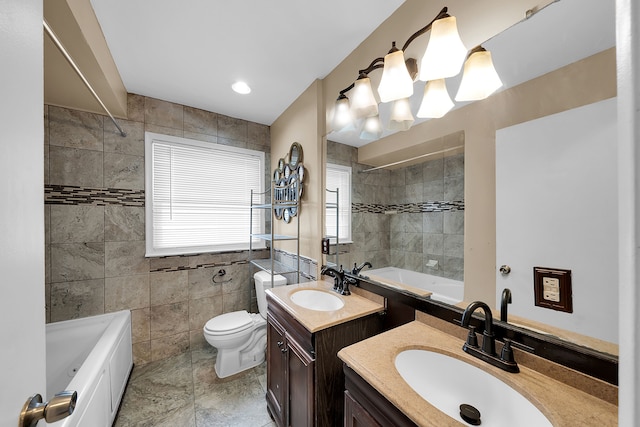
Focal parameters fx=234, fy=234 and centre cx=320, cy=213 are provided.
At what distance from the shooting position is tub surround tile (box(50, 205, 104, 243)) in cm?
189

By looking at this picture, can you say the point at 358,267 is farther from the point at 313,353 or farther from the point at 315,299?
the point at 313,353

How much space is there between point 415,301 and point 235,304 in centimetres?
209

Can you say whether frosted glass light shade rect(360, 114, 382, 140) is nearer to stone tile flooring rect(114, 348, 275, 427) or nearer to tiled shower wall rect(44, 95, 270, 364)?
tiled shower wall rect(44, 95, 270, 364)

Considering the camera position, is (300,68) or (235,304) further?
(235,304)

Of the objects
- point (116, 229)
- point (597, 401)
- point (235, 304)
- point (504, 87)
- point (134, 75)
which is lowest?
point (235, 304)

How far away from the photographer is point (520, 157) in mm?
882

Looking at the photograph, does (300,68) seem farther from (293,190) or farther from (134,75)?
(134,75)

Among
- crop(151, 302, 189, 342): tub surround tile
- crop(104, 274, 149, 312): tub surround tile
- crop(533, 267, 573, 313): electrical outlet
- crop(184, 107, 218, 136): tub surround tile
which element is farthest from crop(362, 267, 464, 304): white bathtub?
crop(184, 107, 218, 136): tub surround tile

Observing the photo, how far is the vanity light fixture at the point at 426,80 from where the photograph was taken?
101cm

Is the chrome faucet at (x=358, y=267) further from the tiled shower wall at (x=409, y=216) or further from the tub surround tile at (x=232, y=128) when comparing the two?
the tub surround tile at (x=232, y=128)

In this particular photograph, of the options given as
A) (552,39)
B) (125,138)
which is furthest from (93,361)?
(552,39)

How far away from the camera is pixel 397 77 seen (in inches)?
48.5

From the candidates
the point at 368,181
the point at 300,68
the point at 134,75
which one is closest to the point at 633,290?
the point at 368,181

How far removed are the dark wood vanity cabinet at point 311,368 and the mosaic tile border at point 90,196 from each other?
5.75 feet
